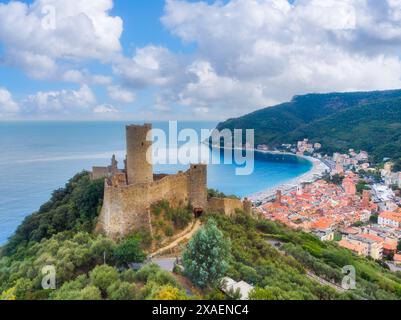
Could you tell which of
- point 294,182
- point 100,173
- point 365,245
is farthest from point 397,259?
point 294,182

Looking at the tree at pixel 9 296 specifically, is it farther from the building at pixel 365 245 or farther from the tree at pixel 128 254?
the building at pixel 365 245

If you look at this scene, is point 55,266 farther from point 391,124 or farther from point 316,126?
point 316,126

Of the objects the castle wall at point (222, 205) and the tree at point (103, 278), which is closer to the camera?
the tree at point (103, 278)

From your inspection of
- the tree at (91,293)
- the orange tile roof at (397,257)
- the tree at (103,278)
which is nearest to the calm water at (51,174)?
the tree at (103,278)

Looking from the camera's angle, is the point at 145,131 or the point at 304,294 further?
the point at 145,131
